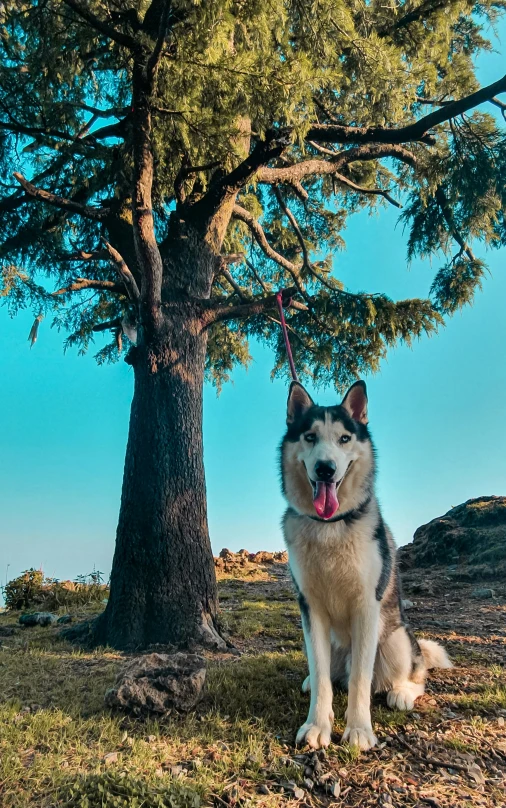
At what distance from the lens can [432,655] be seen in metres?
3.77

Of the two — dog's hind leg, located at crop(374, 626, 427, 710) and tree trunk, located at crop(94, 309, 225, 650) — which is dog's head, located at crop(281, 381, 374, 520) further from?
tree trunk, located at crop(94, 309, 225, 650)

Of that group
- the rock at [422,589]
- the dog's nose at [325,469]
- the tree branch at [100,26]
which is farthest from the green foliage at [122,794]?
the rock at [422,589]

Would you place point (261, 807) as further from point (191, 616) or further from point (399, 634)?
point (191, 616)

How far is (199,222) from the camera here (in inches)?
251

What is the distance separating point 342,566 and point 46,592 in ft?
19.6

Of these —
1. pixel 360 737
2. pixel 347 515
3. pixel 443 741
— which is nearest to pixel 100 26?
pixel 347 515

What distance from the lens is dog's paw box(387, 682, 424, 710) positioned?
3.12 meters

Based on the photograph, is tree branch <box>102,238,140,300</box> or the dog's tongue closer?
the dog's tongue

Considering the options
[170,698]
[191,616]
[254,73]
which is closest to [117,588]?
[191,616]

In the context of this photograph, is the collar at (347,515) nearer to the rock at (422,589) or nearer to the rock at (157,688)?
the rock at (157,688)

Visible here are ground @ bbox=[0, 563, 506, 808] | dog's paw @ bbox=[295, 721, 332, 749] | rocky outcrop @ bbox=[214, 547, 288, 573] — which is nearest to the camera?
ground @ bbox=[0, 563, 506, 808]

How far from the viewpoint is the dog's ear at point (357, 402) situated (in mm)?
3168

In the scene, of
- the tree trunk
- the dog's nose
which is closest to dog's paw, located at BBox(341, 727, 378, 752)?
the dog's nose

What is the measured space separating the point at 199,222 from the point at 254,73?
2.25m
